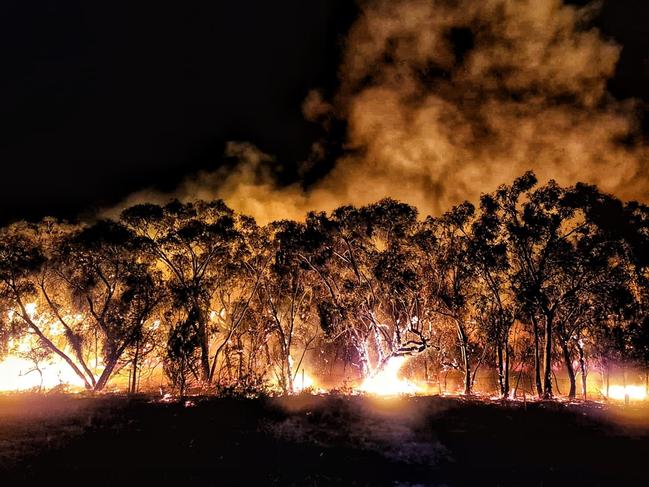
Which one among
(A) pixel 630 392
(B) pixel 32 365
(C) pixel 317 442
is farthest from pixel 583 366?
(B) pixel 32 365

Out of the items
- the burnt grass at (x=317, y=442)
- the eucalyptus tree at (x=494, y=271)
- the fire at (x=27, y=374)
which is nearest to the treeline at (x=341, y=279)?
the eucalyptus tree at (x=494, y=271)

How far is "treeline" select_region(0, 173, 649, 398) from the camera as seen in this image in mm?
26141

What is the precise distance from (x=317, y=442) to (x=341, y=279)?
14662 mm

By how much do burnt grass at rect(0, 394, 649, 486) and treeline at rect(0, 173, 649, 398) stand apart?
4.91 m

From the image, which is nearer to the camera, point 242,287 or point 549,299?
point 549,299

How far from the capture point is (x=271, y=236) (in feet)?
96.7

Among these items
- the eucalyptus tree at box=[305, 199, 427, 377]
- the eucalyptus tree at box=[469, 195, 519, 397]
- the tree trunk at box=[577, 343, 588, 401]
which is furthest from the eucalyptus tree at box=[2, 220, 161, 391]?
the tree trunk at box=[577, 343, 588, 401]

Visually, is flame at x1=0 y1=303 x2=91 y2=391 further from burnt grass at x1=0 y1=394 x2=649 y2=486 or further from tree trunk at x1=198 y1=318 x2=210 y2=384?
tree trunk at x1=198 y1=318 x2=210 y2=384

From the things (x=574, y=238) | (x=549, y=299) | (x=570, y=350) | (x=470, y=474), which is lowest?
(x=470, y=474)

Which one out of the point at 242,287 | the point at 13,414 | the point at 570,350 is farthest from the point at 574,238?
the point at 13,414

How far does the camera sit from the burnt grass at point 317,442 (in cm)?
1369

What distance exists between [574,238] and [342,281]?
13667mm

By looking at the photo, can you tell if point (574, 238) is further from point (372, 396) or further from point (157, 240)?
point (157, 240)

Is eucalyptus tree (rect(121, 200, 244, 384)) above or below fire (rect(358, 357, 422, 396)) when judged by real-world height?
above
